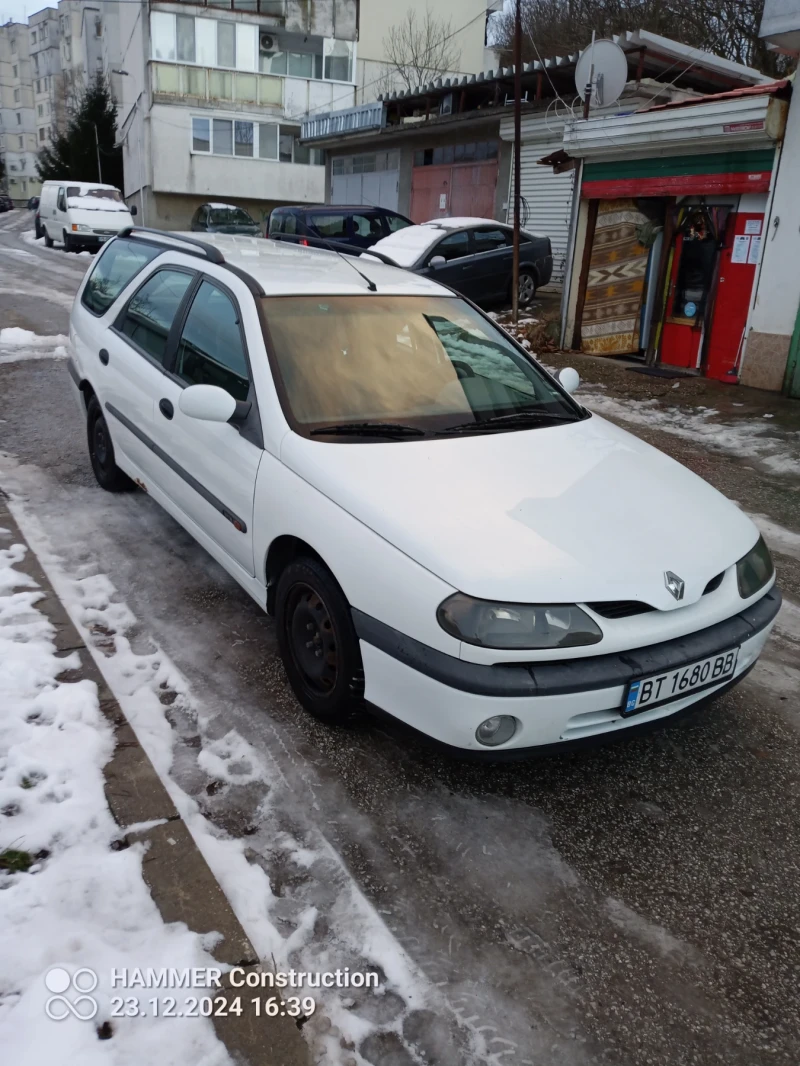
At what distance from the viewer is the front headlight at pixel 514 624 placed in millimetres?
2531

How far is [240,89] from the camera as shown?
1372 inches

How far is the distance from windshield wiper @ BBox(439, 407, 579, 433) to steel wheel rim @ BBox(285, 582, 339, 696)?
2.89 ft

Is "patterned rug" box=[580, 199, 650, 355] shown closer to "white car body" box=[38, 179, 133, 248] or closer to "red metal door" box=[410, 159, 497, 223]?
"red metal door" box=[410, 159, 497, 223]

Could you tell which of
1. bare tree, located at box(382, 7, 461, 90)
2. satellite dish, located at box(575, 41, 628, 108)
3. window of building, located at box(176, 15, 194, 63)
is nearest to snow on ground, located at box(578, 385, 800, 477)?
satellite dish, located at box(575, 41, 628, 108)

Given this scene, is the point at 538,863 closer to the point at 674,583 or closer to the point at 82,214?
the point at 674,583

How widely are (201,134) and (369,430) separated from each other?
3611cm

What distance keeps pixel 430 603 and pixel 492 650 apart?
9.2 inches

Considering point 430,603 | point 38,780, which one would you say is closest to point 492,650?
point 430,603

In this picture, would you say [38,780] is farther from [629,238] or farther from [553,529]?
[629,238]

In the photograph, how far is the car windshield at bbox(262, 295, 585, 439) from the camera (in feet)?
11.2

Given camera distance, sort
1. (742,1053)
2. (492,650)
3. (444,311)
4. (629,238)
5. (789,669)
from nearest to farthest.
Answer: (742,1053) < (492,650) < (789,669) < (444,311) < (629,238)

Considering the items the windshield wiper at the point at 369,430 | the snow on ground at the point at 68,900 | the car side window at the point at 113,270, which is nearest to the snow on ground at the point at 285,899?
the snow on ground at the point at 68,900

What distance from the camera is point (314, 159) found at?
121 feet

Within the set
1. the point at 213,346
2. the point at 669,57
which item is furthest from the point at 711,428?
the point at 669,57
